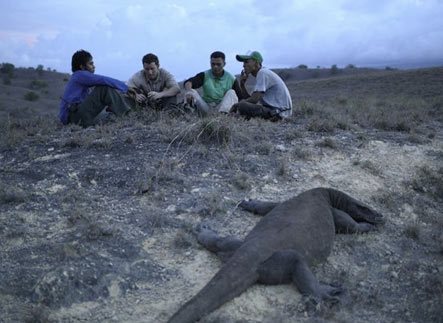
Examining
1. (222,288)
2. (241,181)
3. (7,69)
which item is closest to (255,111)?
(241,181)

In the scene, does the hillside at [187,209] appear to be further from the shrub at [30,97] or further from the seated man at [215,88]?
the shrub at [30,97]

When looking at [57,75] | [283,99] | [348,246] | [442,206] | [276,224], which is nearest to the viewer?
[276,224]

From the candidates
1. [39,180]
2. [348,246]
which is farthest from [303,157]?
[39,180]

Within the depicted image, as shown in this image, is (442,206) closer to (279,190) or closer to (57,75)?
(279,190)

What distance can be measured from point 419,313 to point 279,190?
2.24 metres

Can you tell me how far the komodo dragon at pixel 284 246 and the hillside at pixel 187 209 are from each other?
114 millimetres

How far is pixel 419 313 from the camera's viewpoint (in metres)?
3.44

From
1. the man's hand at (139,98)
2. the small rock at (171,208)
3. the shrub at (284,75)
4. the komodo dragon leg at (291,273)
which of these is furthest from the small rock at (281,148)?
the shrub at (284,75)

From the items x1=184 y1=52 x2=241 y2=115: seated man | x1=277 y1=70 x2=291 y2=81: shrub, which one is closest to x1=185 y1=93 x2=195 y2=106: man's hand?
x1=184 y1=52 x2=241 y2=115: seated man

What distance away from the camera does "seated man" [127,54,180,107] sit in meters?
7.94

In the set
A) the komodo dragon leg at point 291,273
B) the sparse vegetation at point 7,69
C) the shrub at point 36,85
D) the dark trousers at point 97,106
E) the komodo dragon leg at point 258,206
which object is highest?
the sparse vegetation at point 7,69

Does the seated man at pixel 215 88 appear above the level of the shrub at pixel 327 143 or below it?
above

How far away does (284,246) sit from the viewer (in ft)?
12.2

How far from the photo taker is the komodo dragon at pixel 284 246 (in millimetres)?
3283
